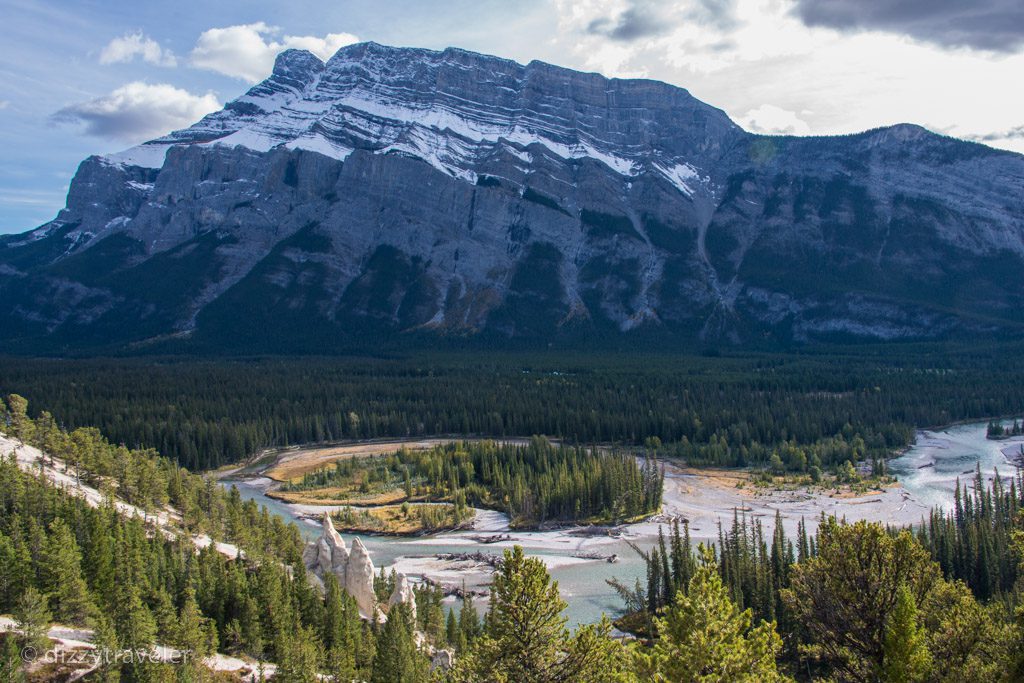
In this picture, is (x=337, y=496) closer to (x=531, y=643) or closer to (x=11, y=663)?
(x=11, y=663)

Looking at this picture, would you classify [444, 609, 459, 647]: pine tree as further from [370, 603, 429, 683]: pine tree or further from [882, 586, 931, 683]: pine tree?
[882, 586, 931, 683]: pine tree

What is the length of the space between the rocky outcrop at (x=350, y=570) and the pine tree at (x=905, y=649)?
45188mm

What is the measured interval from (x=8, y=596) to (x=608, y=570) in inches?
2380

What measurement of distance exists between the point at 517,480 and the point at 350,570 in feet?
182

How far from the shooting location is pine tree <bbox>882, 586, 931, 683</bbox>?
3070 centimetres

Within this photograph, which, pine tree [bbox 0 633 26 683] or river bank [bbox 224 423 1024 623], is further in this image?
river bank [bbox 224 423 1024 623]

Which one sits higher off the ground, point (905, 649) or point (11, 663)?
point (905, 649)

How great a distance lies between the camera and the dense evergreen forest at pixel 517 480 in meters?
118

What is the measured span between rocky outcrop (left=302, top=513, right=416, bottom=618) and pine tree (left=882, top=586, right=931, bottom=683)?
45.2m

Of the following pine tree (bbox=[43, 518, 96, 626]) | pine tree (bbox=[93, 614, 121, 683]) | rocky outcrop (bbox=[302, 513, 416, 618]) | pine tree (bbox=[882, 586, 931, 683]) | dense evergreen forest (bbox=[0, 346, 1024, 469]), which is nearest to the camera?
pine tree (bbox=[882, 586, 931, 683])

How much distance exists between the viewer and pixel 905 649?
30.7m

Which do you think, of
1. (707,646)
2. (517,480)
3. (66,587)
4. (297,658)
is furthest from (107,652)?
(517,480)

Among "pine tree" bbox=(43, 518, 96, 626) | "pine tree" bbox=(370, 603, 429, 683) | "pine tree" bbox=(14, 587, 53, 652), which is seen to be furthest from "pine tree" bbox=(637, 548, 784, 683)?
"pine tree" bbox=(43, 518, 96, 626)

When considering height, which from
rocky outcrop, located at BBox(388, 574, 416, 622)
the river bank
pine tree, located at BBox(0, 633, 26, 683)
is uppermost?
pine tree, located at BBox(0, 633, 26, 683)
